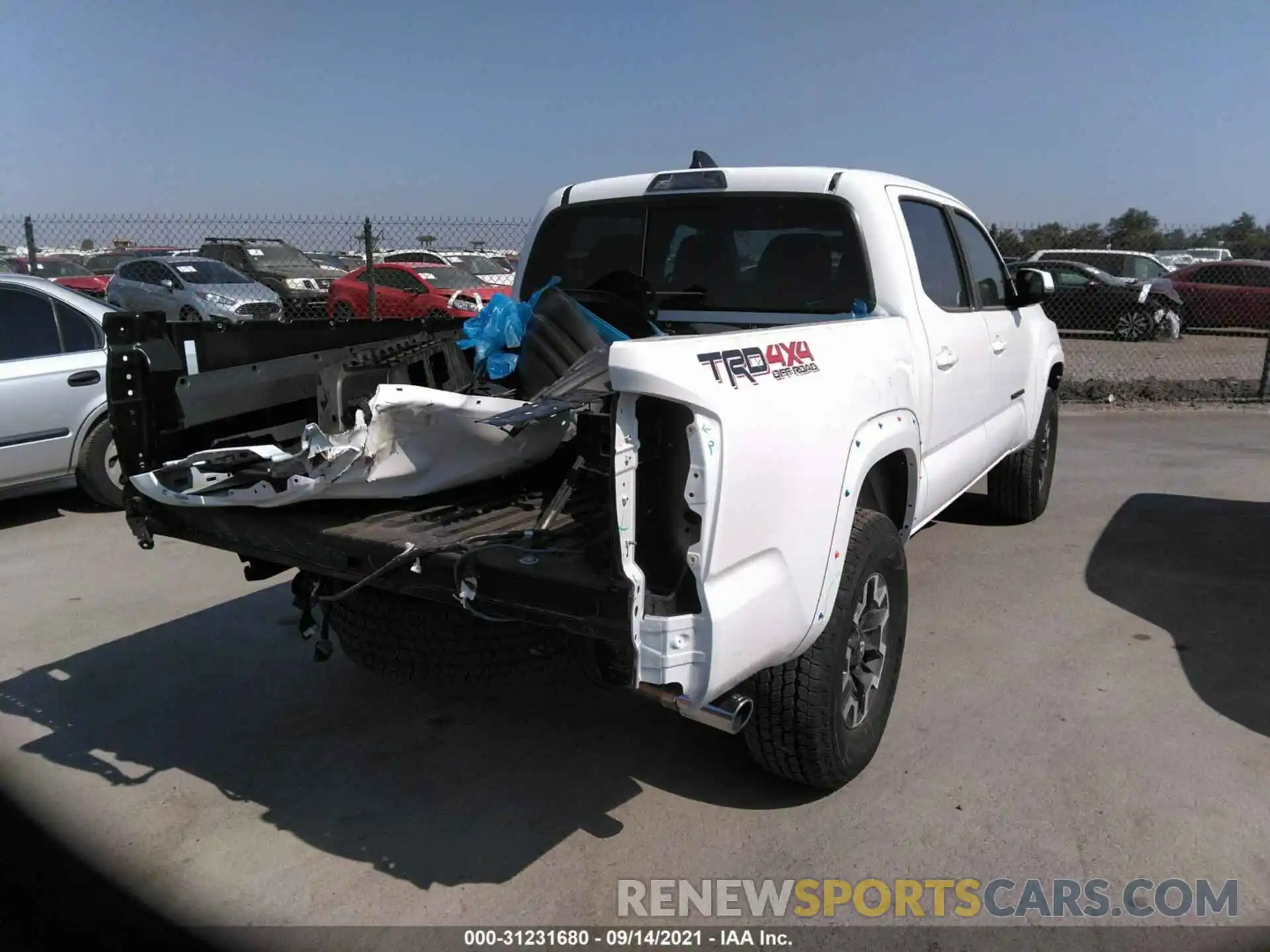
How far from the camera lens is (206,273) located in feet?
53.9

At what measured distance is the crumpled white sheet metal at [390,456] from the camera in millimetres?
2873

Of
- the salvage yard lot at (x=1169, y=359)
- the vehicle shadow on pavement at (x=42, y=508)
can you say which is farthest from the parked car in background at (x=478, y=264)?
the vehicle shadow on pavement at (x=42, y=508)

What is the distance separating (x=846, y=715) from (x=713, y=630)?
105cm

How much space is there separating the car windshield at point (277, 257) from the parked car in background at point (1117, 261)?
584 inches

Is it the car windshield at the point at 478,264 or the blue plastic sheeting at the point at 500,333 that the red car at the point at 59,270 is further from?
the blue plastic sheeting at the point at 500,333

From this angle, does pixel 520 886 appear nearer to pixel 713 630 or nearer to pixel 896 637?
pixel 713 630

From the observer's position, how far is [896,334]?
3609 mm

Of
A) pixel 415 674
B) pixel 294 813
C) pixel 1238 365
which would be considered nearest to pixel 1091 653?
pixel 415 674

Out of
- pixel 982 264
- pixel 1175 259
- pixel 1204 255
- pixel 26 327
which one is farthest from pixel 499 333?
pixel 1204 255

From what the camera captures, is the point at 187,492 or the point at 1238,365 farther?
the point at 1238,365

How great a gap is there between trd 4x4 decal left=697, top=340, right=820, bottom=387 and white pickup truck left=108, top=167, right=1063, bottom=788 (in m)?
0.01

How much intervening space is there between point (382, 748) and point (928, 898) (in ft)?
6.38

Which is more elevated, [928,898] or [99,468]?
[99,468]

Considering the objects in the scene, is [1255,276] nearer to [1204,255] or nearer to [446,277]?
[1204,255]
